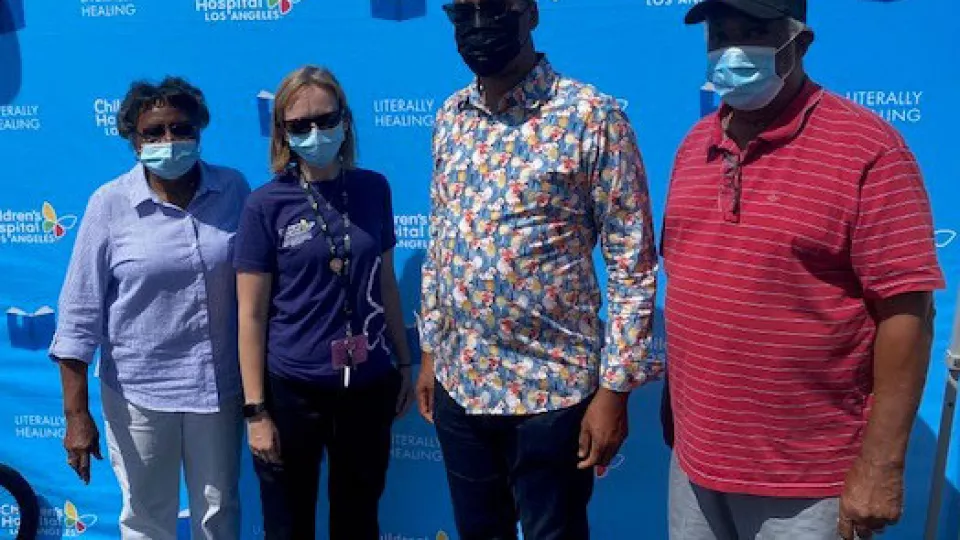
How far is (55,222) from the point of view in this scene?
3.03 metres

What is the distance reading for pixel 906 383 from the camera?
4.72 ft

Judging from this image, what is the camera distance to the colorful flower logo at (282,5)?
2.69 metres

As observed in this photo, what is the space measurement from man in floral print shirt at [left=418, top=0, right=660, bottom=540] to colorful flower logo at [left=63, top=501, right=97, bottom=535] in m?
1.94

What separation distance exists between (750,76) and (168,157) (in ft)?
4.84

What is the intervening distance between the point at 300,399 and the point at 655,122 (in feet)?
4.24

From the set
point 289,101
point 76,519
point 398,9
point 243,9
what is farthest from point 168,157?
point 76,519

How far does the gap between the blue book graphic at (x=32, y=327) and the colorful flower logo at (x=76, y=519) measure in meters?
0.63

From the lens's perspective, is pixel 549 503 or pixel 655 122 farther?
pixel 655 122

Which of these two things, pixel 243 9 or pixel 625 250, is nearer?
pixel 625 250

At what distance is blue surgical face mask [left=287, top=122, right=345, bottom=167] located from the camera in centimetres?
213

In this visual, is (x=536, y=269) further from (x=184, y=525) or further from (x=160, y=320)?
(x=184, y=525)

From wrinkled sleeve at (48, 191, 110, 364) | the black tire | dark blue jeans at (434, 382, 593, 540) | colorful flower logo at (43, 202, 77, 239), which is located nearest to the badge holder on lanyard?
dark blue jeans at (434, 382, 593, 540)

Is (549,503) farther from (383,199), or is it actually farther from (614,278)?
(383,199)

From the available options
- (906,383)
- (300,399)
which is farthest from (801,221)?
(300,399)
